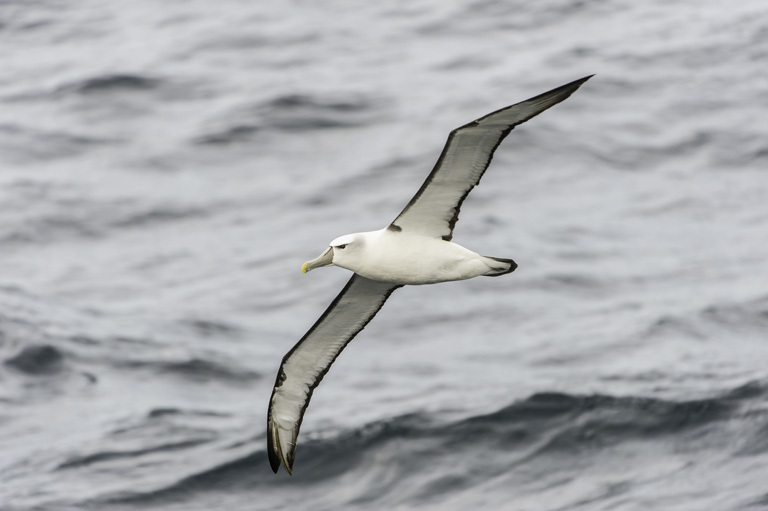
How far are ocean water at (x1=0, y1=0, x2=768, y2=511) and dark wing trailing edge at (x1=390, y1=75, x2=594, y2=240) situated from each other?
8.55 metres

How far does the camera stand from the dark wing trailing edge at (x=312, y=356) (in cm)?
1305

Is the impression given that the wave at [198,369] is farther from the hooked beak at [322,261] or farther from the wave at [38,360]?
the hooked beak at [322,261]

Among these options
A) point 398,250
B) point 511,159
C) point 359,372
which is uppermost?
point 398,250

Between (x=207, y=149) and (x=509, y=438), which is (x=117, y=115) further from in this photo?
(x=509, y=438)

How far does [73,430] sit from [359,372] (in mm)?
5858

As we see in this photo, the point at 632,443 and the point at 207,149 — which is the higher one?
the point at 207,149

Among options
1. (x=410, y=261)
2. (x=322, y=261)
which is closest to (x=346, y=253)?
(x=322, y=261)

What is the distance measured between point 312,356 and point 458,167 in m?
3.25

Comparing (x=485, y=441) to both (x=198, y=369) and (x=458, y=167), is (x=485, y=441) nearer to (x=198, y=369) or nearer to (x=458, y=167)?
(x=198, y=369)

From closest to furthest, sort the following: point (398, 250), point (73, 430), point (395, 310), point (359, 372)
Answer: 1. point (398, 250)
2. point (73, 430)
3. point (359, 372)
4. point (395, 310)

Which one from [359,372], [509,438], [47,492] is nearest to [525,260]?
[359,372]

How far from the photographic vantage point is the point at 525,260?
2881 cm

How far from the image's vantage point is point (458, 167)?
11391mm

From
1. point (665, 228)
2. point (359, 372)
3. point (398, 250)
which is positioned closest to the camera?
point (398, 250)
